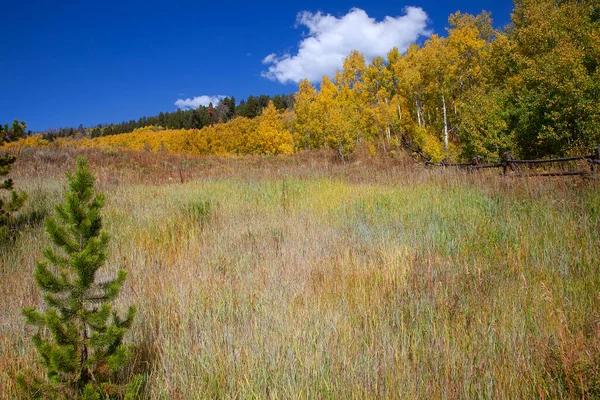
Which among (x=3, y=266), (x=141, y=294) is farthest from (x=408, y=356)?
(x=3, y=266)

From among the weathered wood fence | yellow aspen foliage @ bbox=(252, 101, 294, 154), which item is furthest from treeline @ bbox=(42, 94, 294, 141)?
the weathered wood fence

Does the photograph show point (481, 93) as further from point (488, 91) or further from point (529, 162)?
point (529, 162)

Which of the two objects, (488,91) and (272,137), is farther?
(272,137)

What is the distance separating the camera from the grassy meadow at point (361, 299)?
155 centimetres

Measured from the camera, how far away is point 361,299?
231 cm

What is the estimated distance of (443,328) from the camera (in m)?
1.89

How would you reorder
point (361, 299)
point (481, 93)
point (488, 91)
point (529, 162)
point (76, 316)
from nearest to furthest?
point (76, 316)
point (361, 299)
point (529, 162)
point (481, 93)
point (488, 91)

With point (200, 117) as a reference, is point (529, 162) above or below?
below

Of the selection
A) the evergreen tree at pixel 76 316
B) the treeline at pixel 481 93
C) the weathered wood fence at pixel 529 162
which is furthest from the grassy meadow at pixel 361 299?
the treeline at pixel 481 93

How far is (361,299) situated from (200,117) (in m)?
115

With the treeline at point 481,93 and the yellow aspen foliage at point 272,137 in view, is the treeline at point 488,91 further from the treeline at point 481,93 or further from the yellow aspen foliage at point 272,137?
the yellow aspen foliage at point 272,137

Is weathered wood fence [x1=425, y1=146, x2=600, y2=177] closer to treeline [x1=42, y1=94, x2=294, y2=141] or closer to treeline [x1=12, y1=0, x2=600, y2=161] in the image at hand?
treeline [x1=12, y1=0, x2=600, y2=161]

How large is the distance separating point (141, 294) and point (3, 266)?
2.25 meters

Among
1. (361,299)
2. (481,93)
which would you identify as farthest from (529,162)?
(481,93)
